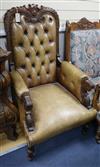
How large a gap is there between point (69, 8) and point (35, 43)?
563 mm

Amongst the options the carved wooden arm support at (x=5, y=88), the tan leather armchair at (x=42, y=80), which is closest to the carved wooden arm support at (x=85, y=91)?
the tan leather armchair at (x=42, y=80)

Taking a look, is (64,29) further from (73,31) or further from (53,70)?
(53,70)

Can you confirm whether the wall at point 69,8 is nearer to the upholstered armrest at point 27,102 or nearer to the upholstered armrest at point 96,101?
the upholstered armrest at point 27,102

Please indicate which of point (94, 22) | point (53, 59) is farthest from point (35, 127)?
point (94, 22)

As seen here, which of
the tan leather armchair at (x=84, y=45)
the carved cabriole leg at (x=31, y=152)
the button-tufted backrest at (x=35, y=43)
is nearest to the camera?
the carved cabriole leg at (x=31, y=152)

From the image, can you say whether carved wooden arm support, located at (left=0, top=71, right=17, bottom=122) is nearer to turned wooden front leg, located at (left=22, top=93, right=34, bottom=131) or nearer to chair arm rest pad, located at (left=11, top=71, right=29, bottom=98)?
chair arm rest pad, located at (left=11, top=71, right=29, bottom=98)

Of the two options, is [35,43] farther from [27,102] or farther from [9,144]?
[9,144]

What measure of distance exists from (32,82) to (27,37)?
0.41 meters

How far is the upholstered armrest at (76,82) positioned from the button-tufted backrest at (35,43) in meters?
0.14

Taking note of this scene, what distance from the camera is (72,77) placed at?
1647 millimetres

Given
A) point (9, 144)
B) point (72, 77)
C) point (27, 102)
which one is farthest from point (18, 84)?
point (9, 144)

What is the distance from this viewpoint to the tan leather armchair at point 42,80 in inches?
53.5

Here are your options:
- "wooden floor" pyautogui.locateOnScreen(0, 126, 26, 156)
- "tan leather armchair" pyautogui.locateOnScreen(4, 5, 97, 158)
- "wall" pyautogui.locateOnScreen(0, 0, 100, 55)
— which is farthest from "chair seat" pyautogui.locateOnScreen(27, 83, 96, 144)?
"wall" pyautogui.locateOnScreen(0, 0, 100, 55)

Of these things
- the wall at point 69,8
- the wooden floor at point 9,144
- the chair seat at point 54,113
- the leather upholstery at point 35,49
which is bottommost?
→ the wooden floor at point 9,144
